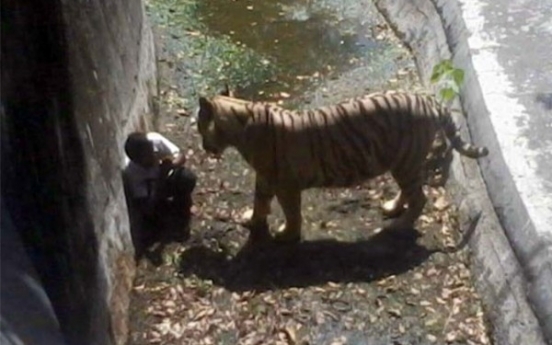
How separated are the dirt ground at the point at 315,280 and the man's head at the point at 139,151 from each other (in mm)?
448

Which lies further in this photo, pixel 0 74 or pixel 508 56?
pixel 508 56

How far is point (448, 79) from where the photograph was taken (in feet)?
23.6

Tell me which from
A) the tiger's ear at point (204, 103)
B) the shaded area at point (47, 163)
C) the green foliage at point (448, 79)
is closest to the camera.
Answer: the shaded area at point (47, 163)

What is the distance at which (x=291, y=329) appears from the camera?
19.7 feet

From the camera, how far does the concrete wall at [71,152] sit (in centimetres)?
432

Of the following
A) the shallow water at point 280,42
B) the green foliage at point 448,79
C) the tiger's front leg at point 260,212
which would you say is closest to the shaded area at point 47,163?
the tiger's front leg at point 260,212

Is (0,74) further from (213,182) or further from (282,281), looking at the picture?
(213,182)

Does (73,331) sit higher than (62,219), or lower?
lower

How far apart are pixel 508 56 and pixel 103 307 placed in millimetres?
2881

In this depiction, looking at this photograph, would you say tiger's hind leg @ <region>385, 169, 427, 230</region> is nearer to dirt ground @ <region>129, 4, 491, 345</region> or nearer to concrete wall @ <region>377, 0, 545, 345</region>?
dirt ground @ <region>129, 4, 491, 345</region>

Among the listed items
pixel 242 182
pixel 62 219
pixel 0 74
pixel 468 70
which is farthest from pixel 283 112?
pixel 0 74

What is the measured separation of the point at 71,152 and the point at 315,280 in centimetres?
177

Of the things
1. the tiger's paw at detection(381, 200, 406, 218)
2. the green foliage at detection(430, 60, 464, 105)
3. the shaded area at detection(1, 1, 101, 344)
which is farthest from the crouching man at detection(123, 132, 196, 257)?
A: the green foliage at detection(430, 60, 464, 105)

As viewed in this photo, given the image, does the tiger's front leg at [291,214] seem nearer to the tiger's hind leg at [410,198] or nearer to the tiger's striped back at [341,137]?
the tiger's striped back at [341,137]
